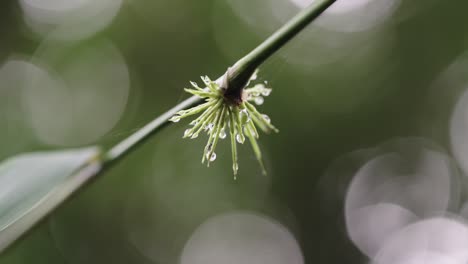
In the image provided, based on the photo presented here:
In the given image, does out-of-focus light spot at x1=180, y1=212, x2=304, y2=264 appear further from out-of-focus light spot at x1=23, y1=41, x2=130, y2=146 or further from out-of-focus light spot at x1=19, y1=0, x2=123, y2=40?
out-of-focus light spot at x1=19, y1=0, x2=123, y2=40

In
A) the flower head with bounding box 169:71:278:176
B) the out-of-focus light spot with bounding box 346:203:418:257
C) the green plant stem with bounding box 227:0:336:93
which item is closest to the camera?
the green plant stem with bounding box 227:0:336:93

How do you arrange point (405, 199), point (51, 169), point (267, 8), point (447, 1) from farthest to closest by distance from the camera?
point (405, 199)
point (267, 8)
point (447, 1)
point (51, 169)

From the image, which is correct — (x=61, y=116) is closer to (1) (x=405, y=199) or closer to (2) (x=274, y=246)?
(2) (x=274, y=246)

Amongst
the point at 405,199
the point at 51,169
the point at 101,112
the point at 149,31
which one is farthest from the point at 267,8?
the point at 51,169

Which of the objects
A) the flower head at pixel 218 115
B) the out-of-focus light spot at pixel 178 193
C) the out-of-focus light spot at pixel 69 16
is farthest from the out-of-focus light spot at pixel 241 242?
the flower head at pixel 218 115

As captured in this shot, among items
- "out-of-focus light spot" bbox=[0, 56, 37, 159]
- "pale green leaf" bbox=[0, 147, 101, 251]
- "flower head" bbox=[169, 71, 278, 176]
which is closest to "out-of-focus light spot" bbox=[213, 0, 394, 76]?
"out-of-focus light spot" bbox=[0, 56, 37, 159]

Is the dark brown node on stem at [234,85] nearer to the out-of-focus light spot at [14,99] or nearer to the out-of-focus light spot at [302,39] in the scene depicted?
the out-of-focus light spot at [302,39]
